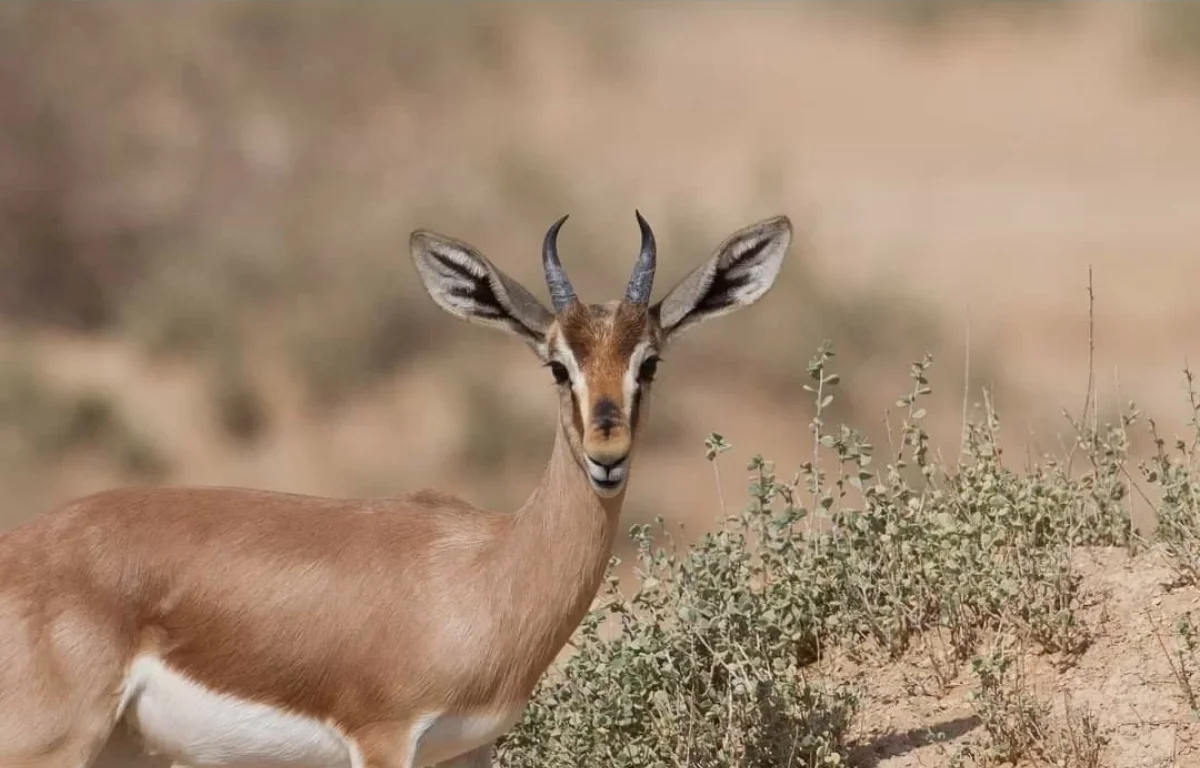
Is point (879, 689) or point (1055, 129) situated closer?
point (879, 689)

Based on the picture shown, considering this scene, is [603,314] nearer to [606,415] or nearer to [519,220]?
[606,415]

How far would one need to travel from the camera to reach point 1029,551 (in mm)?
7926

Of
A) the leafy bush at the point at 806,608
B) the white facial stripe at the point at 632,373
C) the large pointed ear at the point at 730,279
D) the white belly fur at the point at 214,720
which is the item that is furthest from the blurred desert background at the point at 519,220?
the white belly fur at the point at 214,720

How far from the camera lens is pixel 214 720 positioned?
6.65 meters

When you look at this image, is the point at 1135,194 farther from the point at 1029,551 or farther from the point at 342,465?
the point at 1029,551

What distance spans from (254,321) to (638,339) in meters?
19.9

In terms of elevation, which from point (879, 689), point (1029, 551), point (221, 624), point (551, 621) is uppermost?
point (1029, 551)

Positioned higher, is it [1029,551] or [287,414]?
[1029,551]

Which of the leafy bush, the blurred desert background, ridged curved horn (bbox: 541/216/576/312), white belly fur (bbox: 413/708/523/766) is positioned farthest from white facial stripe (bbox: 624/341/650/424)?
the blurred desert background

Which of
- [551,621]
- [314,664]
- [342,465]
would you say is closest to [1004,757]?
[551,621]

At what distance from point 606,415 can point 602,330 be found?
48cm

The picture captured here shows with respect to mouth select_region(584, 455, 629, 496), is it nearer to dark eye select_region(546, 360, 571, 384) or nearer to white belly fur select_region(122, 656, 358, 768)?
dark eye select_region(546, 360, 571, 384)

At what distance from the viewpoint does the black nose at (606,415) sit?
6.14 m

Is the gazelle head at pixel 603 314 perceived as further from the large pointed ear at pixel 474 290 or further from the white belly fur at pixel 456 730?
the white belly fur at pixel 456 730
